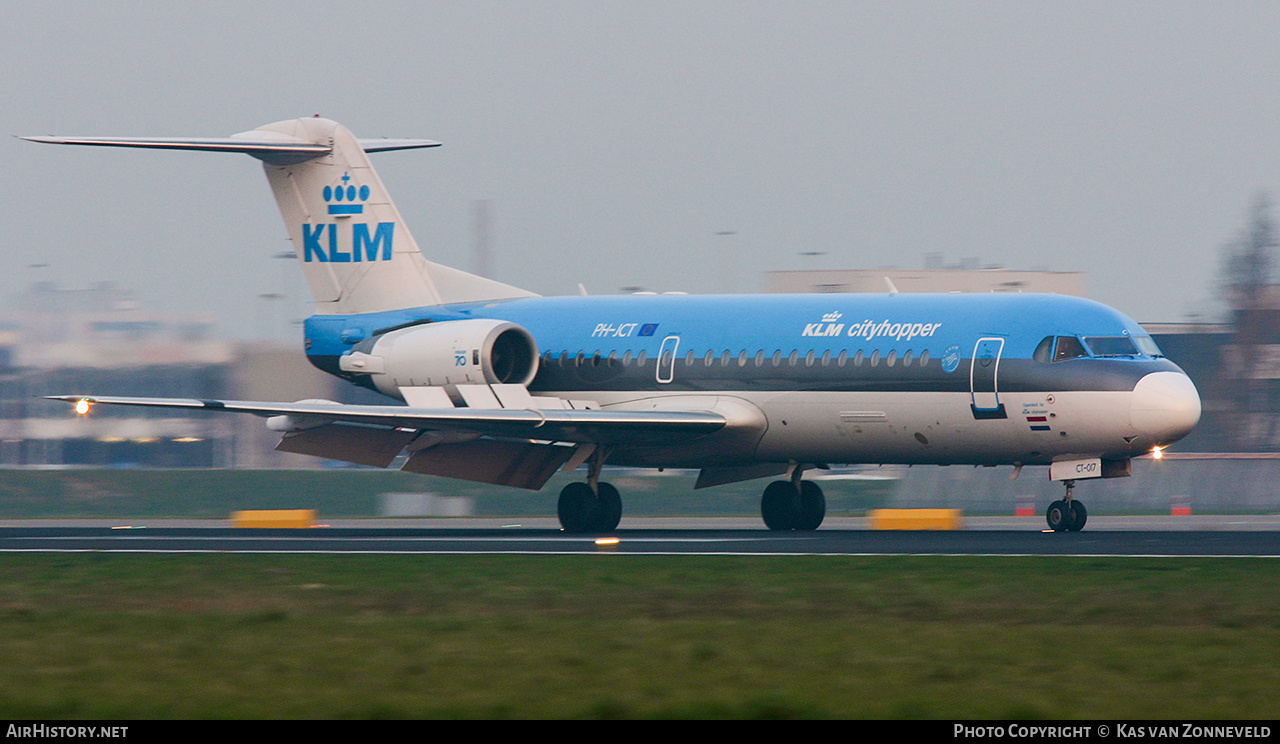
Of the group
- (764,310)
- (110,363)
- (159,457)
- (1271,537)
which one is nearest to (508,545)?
(764,310)

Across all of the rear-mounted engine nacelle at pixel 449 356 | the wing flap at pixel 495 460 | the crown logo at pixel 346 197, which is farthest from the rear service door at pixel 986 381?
the crown logo at pixel 346 197

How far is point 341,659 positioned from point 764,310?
59.7 ft

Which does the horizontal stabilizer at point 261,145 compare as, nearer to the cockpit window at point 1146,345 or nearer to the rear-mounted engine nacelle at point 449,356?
the rear-mounted engine nacelle at point 449,356

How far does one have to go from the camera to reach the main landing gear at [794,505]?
99.8 feet

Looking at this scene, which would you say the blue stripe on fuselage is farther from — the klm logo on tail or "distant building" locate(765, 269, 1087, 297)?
"distant building" locate(765, 269, 1087, 297)

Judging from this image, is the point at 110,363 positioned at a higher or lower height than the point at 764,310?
lower

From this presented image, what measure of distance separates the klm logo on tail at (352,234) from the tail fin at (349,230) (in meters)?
0.02

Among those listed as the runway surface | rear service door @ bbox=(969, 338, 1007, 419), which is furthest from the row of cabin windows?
the runway surface

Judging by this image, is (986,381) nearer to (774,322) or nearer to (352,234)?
(774,322)

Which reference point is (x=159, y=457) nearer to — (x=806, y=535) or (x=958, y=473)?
(x=958, y=473)

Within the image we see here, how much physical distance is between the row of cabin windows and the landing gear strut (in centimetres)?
178

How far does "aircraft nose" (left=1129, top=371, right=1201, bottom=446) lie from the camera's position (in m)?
24.9

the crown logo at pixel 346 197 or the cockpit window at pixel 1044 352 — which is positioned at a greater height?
the crown logo at pixel 346 197

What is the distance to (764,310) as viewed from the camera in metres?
29.2
